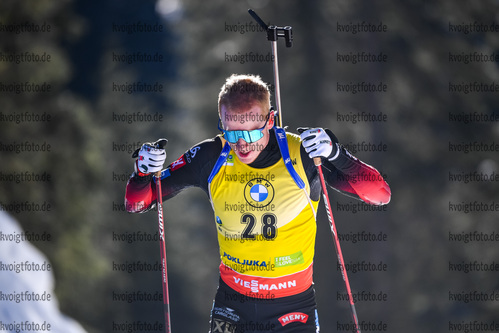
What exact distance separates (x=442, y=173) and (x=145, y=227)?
10.7 m

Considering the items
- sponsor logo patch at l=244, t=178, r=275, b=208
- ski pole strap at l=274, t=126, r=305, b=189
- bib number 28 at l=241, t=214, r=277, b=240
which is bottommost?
bib number 28 at l=241, t=214, r=277, b=240

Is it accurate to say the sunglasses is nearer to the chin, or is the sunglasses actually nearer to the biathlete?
the biathlete

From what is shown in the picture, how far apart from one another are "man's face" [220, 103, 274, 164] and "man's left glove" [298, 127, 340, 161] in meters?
0.27

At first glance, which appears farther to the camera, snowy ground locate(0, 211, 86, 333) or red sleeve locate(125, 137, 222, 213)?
snowy ground locate(0, 211, 86, 333)

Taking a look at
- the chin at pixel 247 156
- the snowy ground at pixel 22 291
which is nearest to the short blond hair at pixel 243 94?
the chin at pixel 247 156

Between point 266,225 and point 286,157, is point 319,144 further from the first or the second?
point 266,225

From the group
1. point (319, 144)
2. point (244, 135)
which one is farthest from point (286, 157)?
point (244, 135)

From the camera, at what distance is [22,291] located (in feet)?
17.4

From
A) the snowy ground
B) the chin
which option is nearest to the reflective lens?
the chin

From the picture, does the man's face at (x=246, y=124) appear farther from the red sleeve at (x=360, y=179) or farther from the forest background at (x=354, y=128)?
the forest background at (x=354, y=128)

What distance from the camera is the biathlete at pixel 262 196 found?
3.89 metres

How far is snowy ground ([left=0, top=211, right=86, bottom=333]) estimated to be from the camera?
475cm

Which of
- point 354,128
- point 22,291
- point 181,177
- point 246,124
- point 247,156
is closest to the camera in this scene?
point 246,124

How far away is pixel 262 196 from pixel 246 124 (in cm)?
52
